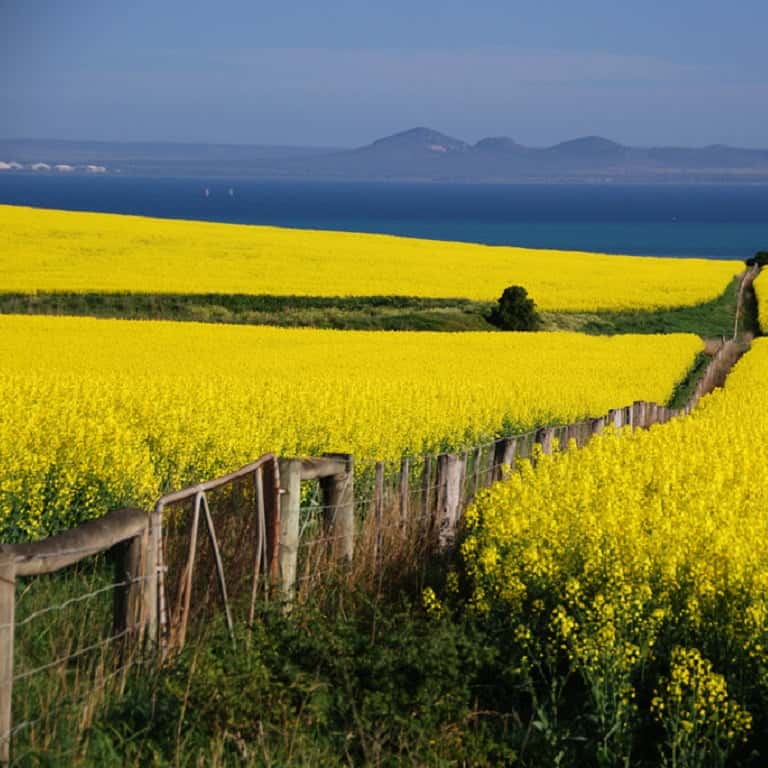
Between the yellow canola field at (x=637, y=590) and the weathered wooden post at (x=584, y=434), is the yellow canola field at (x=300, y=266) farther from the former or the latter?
the yellow canola field at (x=637, y=590)

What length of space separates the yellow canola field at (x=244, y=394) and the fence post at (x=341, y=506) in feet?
5.36

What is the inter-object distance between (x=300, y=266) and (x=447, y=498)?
159ft

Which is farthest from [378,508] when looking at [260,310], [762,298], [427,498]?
[762,298]

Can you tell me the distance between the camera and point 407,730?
629cm

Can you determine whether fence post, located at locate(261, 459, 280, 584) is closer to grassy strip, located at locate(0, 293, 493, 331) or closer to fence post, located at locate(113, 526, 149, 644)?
fence post, located at locate(113, 526, 149, 644)

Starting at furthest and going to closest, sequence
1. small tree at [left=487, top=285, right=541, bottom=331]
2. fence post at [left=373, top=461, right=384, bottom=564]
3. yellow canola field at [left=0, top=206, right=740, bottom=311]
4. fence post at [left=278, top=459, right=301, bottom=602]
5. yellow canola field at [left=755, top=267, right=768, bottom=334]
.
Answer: yellow canola field at [left=0, top=206, right=740, bottom=311], yellow canola field at [left=755, top=267, right=768, bottom=334], small tree at [left=487, top=285, right=541, bottom=331], fence post at [left=373, top=461, right=384, bottom=564], fence post at [left=278, top=459, right=301, bottom=602]

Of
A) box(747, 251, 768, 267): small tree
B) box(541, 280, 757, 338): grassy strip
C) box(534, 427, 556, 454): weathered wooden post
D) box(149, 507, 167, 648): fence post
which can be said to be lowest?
box(541, 280, 757, 338): grassy strip

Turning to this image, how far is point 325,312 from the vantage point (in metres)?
44.8

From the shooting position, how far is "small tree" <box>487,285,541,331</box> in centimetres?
4456

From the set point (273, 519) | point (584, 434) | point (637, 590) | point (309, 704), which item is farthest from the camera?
point (584, 434)

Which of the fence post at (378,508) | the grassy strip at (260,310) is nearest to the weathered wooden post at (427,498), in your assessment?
the fence post at (378,508)

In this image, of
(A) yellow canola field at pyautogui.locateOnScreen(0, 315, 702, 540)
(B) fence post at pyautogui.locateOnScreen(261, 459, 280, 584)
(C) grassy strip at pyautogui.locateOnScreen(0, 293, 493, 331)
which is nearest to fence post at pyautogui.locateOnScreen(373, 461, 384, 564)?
(B) fence post at pyautogui.locateOnScreen(261, 459, 280, 584)

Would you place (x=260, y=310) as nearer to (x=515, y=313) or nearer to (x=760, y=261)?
(x=515, y=313)

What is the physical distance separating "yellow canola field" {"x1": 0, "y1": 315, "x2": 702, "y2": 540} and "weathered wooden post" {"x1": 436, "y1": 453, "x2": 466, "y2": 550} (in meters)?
2.05
